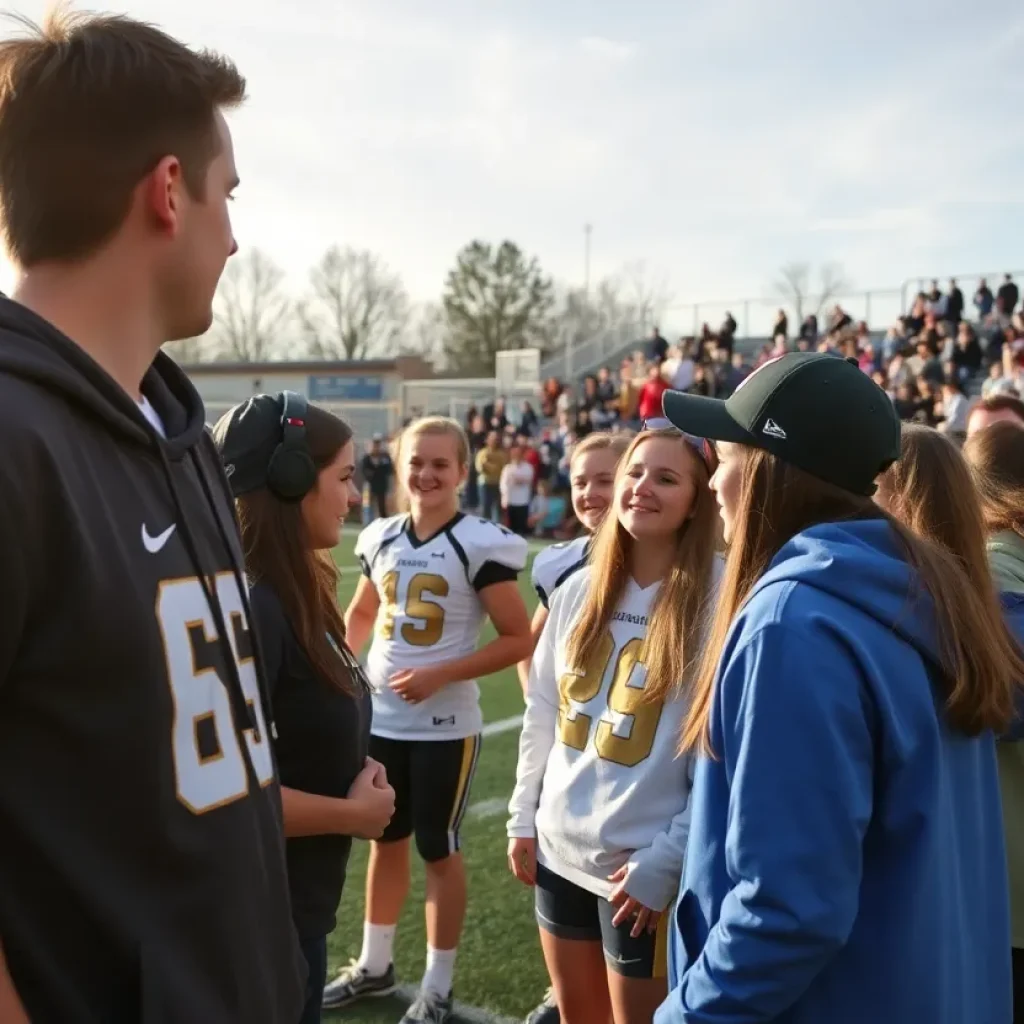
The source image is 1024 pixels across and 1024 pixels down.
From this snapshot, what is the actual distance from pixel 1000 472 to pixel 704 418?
1357 mm

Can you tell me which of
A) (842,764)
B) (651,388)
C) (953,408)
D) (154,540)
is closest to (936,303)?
(651,388)

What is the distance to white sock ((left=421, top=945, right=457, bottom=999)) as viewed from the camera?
3264mm

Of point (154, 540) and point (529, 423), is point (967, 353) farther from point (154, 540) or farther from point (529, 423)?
point (154, 540)

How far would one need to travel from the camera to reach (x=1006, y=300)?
20250 millimetres

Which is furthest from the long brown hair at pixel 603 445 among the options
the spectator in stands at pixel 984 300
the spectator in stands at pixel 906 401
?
the spectator in stands at pixel 984 300

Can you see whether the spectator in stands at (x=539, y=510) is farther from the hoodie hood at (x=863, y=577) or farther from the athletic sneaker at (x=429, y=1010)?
the hoodie hood at (x=863, y=577)

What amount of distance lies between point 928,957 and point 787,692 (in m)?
0.45

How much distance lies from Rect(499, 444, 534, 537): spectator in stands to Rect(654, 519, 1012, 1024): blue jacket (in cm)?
1619

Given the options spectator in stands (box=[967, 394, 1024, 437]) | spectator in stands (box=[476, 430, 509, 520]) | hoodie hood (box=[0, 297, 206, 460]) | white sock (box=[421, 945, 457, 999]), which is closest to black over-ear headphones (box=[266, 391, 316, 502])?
hoodie hood (box=[0, 297, 206, 460])

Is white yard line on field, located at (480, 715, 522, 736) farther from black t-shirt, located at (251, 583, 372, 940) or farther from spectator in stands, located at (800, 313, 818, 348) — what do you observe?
spectator in stands, located at (800, 313, 818, 348)

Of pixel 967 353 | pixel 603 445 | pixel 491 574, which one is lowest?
pixel 491 574

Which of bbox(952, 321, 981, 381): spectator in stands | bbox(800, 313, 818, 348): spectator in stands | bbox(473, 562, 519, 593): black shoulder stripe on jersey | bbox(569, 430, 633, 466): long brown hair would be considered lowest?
bbox(473, 562, 519, 593): black shoulder stripe on jersey

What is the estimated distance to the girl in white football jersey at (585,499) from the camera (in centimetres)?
372

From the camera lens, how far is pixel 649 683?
8.21 feet
